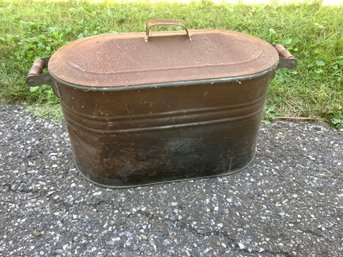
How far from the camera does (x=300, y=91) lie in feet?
10.0

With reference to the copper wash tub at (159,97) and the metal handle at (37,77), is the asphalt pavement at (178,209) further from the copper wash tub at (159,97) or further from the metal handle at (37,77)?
the metal handle at (37,77)

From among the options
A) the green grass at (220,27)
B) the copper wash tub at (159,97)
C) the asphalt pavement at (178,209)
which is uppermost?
the copper wash tub at (159,97)

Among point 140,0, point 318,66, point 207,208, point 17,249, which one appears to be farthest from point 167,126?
point 140,0

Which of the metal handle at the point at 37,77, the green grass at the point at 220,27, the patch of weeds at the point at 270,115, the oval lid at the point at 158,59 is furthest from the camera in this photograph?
the green grass at the point at 220,27

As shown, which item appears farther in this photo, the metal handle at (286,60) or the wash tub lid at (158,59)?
the metal handle at (286,60)

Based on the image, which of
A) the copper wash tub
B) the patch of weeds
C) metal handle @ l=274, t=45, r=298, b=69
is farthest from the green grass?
the copper wash tub

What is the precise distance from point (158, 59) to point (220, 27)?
2.00 meters

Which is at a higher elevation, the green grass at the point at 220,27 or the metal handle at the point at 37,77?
the metal handle at the point at 37,77

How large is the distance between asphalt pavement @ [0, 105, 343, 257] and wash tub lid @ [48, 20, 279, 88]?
0.71 meters

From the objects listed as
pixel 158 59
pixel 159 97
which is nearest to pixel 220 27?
pixel 158 59

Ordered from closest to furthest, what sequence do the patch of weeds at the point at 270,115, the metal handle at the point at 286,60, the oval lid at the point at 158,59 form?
the oval lid at the point at 158,59 < the metal handle at the point at 286,60 < the patch of weeds at the point at 270,115

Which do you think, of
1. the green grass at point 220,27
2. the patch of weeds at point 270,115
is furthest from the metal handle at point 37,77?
the patch of weeds at point 270,115

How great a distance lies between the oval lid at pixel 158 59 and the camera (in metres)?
1.81

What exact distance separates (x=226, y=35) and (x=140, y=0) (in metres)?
2.52
